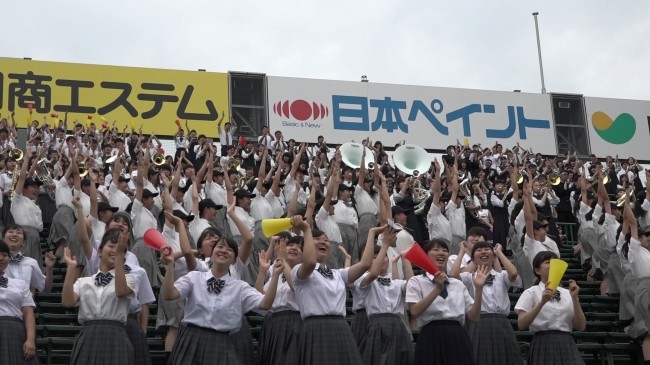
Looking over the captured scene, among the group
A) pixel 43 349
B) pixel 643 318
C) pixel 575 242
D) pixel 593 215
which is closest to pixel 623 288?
pixel 643 318

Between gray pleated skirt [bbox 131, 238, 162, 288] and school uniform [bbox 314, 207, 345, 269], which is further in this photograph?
school uniform [bbox 314, 207, 345, 269]

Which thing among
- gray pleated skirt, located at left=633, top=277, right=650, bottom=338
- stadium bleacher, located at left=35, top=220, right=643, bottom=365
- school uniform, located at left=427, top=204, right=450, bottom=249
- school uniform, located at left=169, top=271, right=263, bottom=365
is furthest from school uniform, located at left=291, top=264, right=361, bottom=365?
school uniform, located at left=427, top=204, right=450, bottom=249

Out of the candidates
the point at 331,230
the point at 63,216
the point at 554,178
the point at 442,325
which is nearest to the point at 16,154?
the point at 63,216

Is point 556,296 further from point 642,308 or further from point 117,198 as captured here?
point 117,198

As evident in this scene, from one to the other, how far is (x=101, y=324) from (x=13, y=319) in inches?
34.2

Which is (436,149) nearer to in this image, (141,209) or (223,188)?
(223,188)

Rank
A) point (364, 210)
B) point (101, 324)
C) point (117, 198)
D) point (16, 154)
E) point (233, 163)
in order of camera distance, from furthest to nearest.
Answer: point (233, 163) → point (16, 154) → point (364, 210) → point (117, 198) → point (101, 324)

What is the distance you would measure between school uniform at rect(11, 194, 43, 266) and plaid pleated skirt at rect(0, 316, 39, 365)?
3.89m

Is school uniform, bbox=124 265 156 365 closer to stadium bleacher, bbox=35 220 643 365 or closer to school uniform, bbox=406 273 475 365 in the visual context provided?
stadium bleacher, bbox=35 220 643 365

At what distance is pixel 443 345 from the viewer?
741 centimetres

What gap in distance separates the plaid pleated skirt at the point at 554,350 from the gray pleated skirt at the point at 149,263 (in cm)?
437

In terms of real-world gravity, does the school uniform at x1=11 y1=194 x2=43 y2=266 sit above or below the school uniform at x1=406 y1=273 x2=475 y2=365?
above

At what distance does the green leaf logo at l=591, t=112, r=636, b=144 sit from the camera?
2423 centimetres

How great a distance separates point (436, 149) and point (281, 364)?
1572 centimetres
